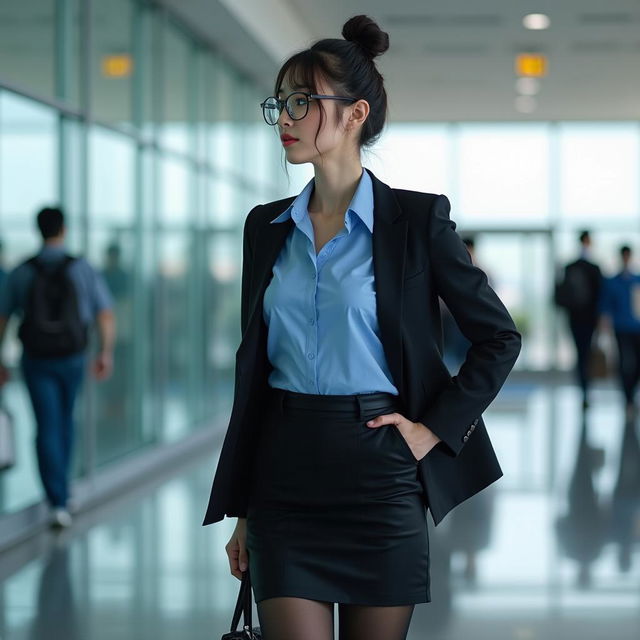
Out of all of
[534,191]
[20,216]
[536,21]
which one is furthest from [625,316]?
[20,216]

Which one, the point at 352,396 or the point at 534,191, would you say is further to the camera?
the point at 534,191

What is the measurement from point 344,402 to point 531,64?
12.1 m

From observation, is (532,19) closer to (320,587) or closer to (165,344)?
(165,344)

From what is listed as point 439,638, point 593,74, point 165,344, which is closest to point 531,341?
point 593,74

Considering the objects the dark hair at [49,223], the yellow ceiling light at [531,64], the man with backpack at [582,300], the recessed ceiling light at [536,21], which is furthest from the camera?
the yellow ceiling light at [531,64]

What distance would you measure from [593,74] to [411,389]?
→ 13320 mm

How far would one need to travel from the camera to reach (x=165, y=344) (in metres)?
9.49

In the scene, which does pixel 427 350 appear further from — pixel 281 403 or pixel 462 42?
pixel 462 42

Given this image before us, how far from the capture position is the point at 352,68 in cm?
227

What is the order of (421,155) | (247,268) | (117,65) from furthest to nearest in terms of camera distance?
1. (421,155)
2. (117,65)
3. (247,268)

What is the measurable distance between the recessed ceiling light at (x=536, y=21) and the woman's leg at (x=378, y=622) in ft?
31.9

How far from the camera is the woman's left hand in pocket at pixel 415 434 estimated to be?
217 cm

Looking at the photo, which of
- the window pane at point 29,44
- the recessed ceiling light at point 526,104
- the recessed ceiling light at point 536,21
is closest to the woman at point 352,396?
the window pane at point 29,44

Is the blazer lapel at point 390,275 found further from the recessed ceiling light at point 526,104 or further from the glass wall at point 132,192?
the recessed ceiling light at point 526,104
